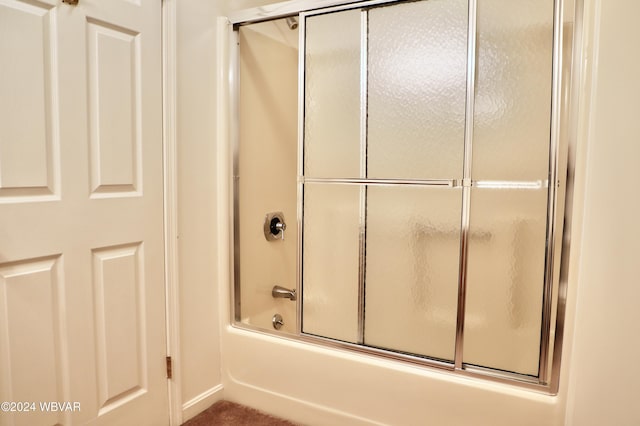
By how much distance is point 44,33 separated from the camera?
1.33m

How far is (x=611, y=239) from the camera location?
1007 mm

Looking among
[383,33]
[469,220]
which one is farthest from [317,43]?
[469,220]

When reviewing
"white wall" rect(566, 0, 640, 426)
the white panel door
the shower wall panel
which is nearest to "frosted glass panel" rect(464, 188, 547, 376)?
"white wall" rect(566, 0, 640, 426)

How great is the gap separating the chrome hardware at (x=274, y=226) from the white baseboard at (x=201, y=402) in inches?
31.0

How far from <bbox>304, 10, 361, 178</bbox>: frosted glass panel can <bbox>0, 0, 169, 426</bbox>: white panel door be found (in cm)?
63

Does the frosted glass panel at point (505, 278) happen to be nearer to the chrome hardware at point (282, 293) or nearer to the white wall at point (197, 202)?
the chrome hardware at point (282, 293)

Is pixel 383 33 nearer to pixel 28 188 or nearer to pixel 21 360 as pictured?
pixel 28 188

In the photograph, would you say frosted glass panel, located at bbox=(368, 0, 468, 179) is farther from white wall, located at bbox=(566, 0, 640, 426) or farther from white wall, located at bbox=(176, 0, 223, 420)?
white wall, located at bbox=(176, 0, 223, 420)

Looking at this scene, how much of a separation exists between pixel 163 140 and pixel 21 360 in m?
0.91

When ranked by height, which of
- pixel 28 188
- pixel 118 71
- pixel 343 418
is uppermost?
pixel 118 71

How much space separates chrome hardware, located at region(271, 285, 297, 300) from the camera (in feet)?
7.34

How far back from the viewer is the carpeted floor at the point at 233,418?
1.85 m

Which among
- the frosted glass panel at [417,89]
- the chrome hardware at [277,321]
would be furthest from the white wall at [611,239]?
the chrome hardware at [277,321]

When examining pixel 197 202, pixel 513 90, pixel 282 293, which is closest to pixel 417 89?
pixel 513 90
